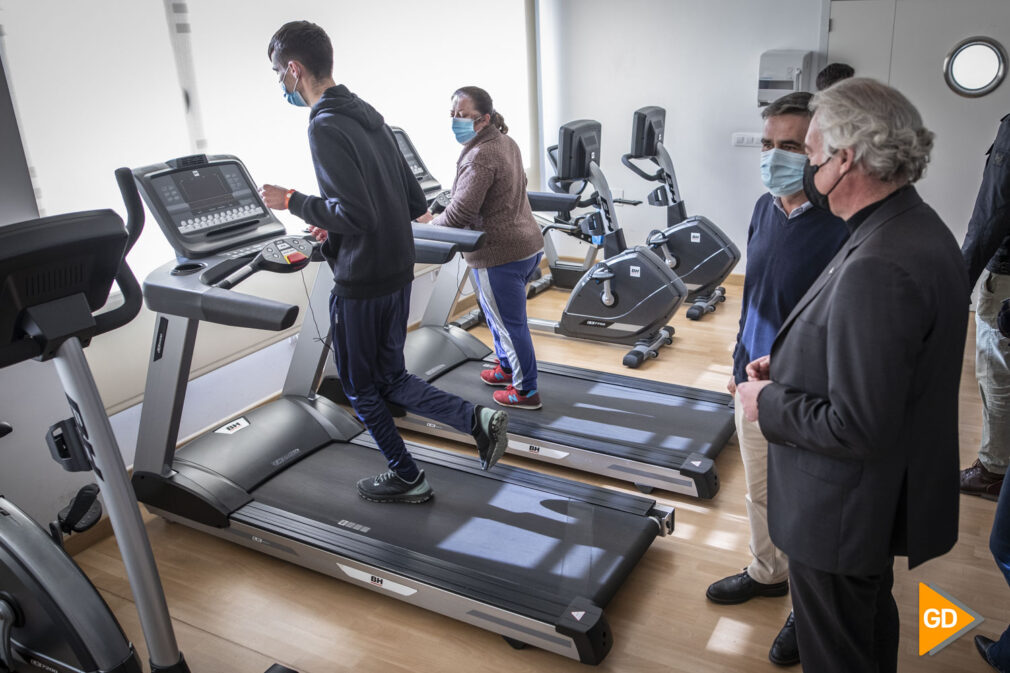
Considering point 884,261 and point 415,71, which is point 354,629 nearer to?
point 884,261

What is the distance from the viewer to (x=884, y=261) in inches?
55.8

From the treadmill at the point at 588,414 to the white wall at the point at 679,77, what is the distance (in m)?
1.78

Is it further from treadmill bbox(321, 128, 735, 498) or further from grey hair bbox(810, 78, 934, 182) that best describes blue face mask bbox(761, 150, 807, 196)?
treadmill bbox(321, 128, 735, 498)

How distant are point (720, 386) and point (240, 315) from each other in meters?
2.73

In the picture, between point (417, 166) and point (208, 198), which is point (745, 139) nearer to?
point (417, 166)

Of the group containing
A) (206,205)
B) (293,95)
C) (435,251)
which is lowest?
(435,251)

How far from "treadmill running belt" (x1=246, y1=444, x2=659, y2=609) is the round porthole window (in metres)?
3.63

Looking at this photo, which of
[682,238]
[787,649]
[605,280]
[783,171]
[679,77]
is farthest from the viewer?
[679,77]

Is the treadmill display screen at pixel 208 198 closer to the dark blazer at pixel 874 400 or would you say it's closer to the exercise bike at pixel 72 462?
the exercise bike at pixel 72 462

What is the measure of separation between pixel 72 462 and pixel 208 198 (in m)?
1.17

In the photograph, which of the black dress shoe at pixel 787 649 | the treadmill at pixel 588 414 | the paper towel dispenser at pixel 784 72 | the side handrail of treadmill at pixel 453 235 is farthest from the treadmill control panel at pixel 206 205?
the paper towel dispenser at pixel 784 72

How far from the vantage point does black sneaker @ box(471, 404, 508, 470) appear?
3014mm

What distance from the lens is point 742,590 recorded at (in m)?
2.61

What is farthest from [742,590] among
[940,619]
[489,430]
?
[489,430]
